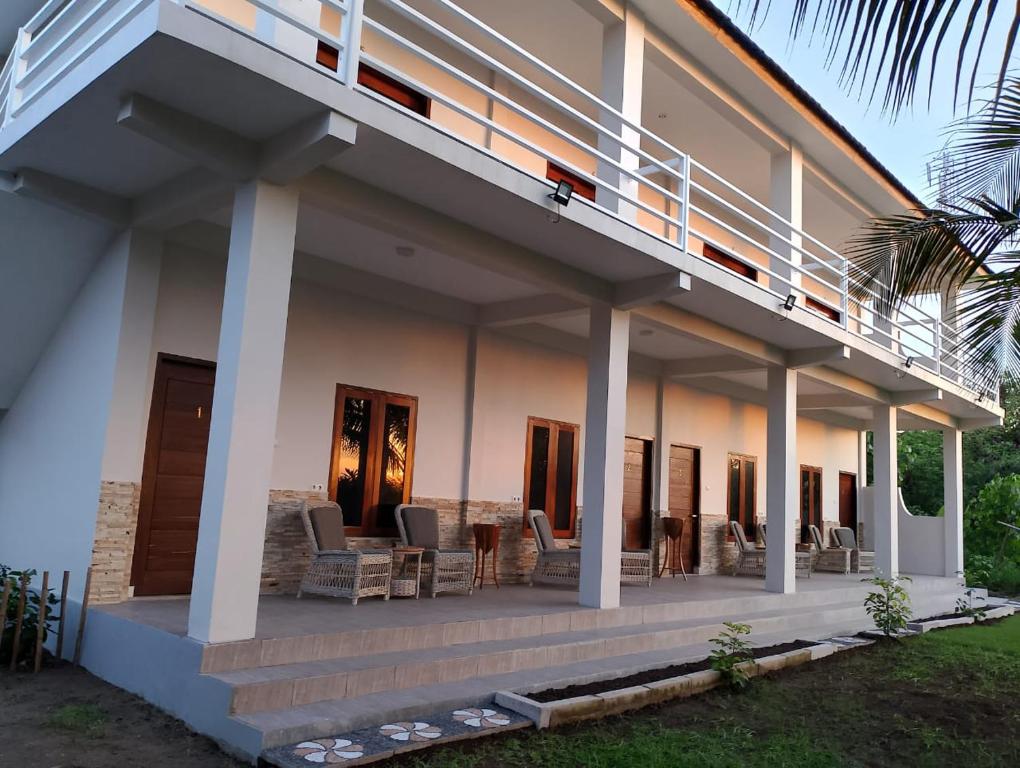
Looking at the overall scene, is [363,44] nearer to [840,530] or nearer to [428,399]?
[428,399]

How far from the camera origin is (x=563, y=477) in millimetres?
11414

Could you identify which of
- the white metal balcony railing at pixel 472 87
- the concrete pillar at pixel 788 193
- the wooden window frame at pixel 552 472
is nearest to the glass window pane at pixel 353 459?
the wooden window frame at pixel 552 472

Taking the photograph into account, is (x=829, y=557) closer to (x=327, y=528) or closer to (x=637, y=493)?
(x=637, y=493)

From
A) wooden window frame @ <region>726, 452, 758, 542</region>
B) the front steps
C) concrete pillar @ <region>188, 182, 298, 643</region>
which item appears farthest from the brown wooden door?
concrete pillar @ <region>188, 182, 298, 643</region>

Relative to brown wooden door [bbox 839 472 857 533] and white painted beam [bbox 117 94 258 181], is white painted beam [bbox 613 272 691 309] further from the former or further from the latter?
brown wooden door [bbox 839 472 857 533]

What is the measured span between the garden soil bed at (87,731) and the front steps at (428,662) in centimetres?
36

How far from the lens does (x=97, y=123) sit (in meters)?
5.40

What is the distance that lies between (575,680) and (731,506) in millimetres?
9311

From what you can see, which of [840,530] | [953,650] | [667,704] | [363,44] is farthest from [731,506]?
[363,44]

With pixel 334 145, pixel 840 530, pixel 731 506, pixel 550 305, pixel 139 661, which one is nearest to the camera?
pixel 334 145

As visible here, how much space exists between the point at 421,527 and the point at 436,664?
3067 millimetres

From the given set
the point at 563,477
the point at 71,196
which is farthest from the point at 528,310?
the point at 71,196

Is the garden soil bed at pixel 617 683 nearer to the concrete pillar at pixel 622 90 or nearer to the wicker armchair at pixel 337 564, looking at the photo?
the wicker armchair at pixel 337 564

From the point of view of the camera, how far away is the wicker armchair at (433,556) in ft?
27.8
